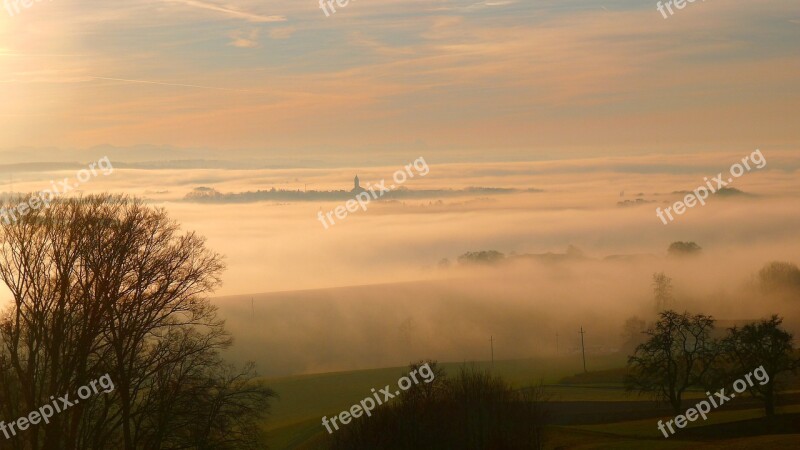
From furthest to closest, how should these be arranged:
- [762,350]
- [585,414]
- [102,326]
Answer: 1. [585,414]
2. [762,350]
3. [102,326]

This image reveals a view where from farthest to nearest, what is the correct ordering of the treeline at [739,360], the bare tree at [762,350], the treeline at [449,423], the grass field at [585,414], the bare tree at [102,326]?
1. the bare tree at [762,350]
2. the treeline at [739,360]
3. the grass field at [585,414]
4. the treeline at [449,423]
5. the bare tree at [102,326]

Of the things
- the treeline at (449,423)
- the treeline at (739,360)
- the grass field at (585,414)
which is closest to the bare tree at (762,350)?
the treeline at (739,360)

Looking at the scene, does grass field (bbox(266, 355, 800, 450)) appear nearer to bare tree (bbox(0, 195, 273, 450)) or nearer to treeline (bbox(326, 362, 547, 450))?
treeline (bbox(326, 362, 547, 450))

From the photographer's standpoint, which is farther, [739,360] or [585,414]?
[585,414]

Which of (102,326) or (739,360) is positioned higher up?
(739,360)

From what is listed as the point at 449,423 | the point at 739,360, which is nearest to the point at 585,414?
the point at 739,360

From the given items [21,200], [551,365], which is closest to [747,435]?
[21,200]

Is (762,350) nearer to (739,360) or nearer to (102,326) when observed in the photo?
(739,360)

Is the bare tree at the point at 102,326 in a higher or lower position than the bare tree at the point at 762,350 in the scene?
lower

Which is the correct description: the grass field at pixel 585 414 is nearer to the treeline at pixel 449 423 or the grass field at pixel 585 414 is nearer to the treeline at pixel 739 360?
the treeline at pixel 739 360

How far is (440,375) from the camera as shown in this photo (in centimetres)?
7050

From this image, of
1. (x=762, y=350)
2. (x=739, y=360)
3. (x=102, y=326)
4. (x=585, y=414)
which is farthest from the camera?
(x=585, y=414)

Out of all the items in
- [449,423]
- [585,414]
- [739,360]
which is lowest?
[449,423]

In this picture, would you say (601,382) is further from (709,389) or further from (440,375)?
(440,375)
